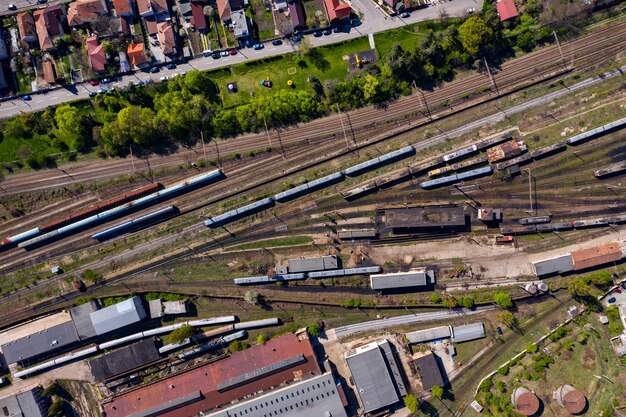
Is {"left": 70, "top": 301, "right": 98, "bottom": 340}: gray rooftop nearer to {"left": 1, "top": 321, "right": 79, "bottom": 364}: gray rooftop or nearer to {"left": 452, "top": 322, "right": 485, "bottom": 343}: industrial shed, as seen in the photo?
{"left": 1, "top": 321, "right": 79, "bottom": 364}: gray rooftop

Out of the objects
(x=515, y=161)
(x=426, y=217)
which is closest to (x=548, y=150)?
(x=515, y=161)

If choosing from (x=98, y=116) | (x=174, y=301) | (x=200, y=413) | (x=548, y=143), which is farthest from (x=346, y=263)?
(x=98, y=116)

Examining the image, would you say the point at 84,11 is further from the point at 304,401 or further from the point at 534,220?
the point at 534,220

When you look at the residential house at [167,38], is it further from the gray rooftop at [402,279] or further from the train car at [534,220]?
the train car at [534,220]

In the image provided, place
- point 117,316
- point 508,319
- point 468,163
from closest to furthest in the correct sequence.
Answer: point 508,319, point 468,163, point 117,316

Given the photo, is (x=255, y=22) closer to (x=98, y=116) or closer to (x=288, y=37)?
(x=288, y=37)

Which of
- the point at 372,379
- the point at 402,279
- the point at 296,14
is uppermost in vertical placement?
the point at 296,14

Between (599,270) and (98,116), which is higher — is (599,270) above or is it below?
below

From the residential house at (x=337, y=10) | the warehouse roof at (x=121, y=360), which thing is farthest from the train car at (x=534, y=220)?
the warehouse roof at (x=121, y=360)
